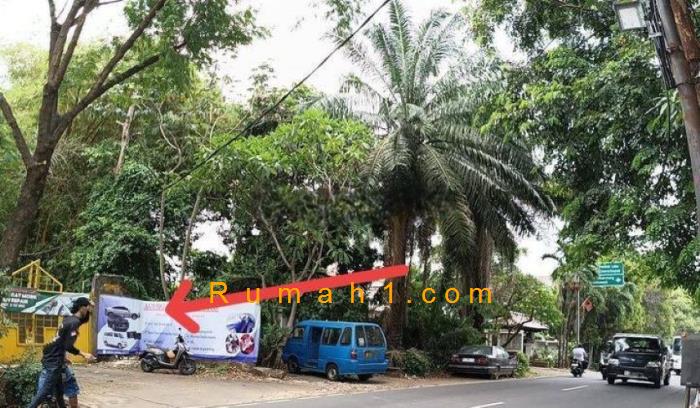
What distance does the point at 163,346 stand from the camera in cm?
1895

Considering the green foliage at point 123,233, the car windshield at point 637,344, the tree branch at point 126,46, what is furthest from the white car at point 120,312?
the car windshield at point 637,344

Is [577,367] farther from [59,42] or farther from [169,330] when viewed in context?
[59,42]

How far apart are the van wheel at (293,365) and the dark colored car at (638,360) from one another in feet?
35.9

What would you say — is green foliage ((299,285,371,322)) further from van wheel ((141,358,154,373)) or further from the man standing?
the man standing

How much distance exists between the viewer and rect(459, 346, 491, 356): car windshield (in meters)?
23.5

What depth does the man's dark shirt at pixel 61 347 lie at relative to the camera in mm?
8016

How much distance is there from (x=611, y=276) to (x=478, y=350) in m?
12.3

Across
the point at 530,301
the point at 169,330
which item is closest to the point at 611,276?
the point at 530,301

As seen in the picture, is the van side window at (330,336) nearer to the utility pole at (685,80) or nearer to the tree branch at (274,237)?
the tree branch at (274,237)

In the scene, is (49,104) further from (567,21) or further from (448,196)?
(448,196)

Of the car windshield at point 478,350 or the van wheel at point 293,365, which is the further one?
the car windshield at point 478,350

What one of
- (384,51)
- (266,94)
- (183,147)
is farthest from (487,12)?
(183,147)

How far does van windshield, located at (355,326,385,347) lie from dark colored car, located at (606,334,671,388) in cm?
890

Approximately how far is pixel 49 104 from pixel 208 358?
32.6 feet
